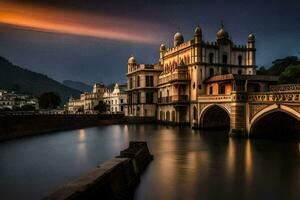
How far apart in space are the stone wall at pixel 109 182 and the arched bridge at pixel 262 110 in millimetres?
18621

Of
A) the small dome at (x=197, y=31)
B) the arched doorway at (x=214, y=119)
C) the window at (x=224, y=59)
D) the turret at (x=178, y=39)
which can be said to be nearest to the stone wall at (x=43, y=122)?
the turret at (x=178, y=39)

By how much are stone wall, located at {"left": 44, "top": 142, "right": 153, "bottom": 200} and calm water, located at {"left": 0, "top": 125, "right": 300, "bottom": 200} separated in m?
0.79

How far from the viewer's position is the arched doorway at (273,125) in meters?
38.3

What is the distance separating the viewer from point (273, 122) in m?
40.5

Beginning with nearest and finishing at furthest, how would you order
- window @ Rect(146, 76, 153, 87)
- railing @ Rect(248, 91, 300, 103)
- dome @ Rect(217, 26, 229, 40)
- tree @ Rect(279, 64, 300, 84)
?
railing @ Rect(248, 91, 300, 103) < tree @ Rect(279, 64, 300, 84) < dome @ Rect(217, 26, 229, 40) < window @ Rect(146, 76, 153, 87)

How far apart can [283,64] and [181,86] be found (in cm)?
3816

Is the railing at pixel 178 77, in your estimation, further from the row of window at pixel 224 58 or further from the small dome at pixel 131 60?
the small dome at pixel 131 60

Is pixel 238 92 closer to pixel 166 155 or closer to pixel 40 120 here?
pixel 166 155

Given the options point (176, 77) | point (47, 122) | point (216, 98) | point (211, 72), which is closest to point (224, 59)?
point (211, 72)

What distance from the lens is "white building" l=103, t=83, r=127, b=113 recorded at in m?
116

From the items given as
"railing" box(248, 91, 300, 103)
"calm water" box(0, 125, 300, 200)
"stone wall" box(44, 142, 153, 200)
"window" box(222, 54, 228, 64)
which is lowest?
"calm water" box(0, 125, 300, 200)

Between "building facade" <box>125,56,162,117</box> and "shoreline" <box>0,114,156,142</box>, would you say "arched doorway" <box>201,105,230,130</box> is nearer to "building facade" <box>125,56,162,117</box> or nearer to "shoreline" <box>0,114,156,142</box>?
"shoreline" <box>0,114,156,142</box>

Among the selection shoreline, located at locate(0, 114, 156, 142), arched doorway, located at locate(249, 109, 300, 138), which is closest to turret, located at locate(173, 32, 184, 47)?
shoreline, located at locate(0, 114, 156, 142)

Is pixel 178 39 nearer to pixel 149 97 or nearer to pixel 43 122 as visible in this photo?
pixel 149 97
